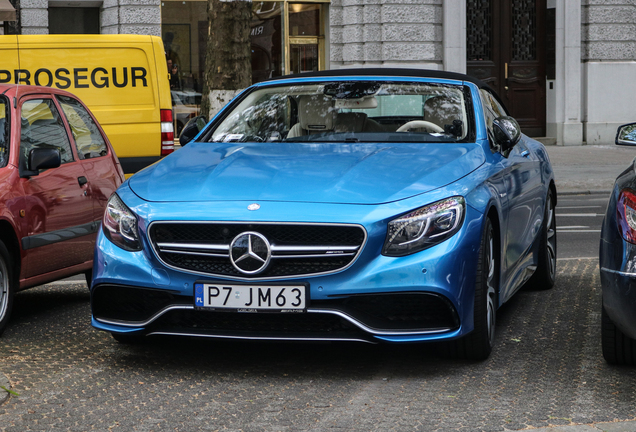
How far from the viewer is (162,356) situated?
515cm

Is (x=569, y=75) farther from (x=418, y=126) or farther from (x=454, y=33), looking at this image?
(x=418, y=126)

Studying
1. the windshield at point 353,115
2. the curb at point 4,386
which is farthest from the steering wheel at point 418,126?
the curb at point 4,386

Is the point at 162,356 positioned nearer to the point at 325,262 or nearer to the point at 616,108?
the point at 325,262

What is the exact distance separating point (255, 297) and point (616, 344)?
1.77 m

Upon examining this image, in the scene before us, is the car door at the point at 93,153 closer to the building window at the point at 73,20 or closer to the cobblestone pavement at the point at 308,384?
the cobblestone pavement at the point at 308,384

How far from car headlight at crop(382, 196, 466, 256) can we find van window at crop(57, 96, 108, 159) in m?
3.11

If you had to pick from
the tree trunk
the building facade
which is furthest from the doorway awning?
the tree trunk

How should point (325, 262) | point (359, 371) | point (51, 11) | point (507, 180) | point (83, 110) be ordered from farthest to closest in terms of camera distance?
point (51, 11) → point (83, 110) → point (507, 180) → point (359, 371) → point (325, 262)

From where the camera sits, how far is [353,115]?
590 centimetres

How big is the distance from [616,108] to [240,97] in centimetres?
1882

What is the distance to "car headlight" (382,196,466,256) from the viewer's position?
4.45 meters

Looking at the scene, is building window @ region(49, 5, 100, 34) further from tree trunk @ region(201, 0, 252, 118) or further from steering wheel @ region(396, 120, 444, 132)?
steering wheel @ region(396, 120, 444, 132)

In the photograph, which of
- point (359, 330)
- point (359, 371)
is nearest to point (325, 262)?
point (359, 330)

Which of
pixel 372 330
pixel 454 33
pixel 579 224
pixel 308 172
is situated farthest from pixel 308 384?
pixel 454 33
